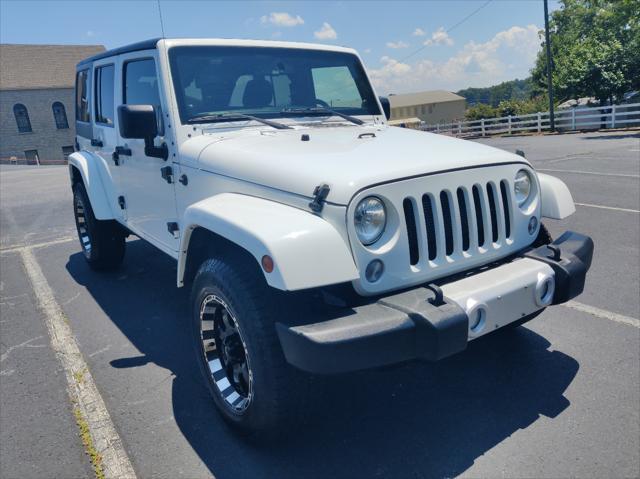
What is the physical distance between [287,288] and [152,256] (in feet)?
15.4

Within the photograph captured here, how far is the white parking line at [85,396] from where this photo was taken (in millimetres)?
2600

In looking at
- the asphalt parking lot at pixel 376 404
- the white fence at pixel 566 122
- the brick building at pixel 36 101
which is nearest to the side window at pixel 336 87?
the asphalt parking lot at pixel 376 404

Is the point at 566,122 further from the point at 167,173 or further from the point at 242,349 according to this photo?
the point at 242,349

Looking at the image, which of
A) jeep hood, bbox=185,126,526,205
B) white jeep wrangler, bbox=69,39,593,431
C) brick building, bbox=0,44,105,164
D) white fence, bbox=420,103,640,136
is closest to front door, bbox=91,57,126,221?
white jeep wrangler, bbox=69,39,593,431

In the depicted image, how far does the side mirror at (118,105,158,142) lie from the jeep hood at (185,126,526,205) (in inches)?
11.4

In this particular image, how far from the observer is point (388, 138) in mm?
3264

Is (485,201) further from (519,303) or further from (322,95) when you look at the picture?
(322,95)

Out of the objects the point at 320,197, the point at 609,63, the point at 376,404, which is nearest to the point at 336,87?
the point at 320,197

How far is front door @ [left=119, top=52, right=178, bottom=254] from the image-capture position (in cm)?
369

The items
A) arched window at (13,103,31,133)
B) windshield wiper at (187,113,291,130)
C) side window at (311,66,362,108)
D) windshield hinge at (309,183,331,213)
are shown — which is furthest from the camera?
arched window at (13,103,31,133)

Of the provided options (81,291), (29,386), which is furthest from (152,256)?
(29,386)

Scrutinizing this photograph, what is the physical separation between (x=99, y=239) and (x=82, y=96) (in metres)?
1.57

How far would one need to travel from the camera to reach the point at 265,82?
377cm

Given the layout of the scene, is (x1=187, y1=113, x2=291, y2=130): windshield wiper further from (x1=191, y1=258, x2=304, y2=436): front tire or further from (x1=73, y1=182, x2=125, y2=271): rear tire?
(x1=73, y1=182, x2=125, y2=271): rear tire
